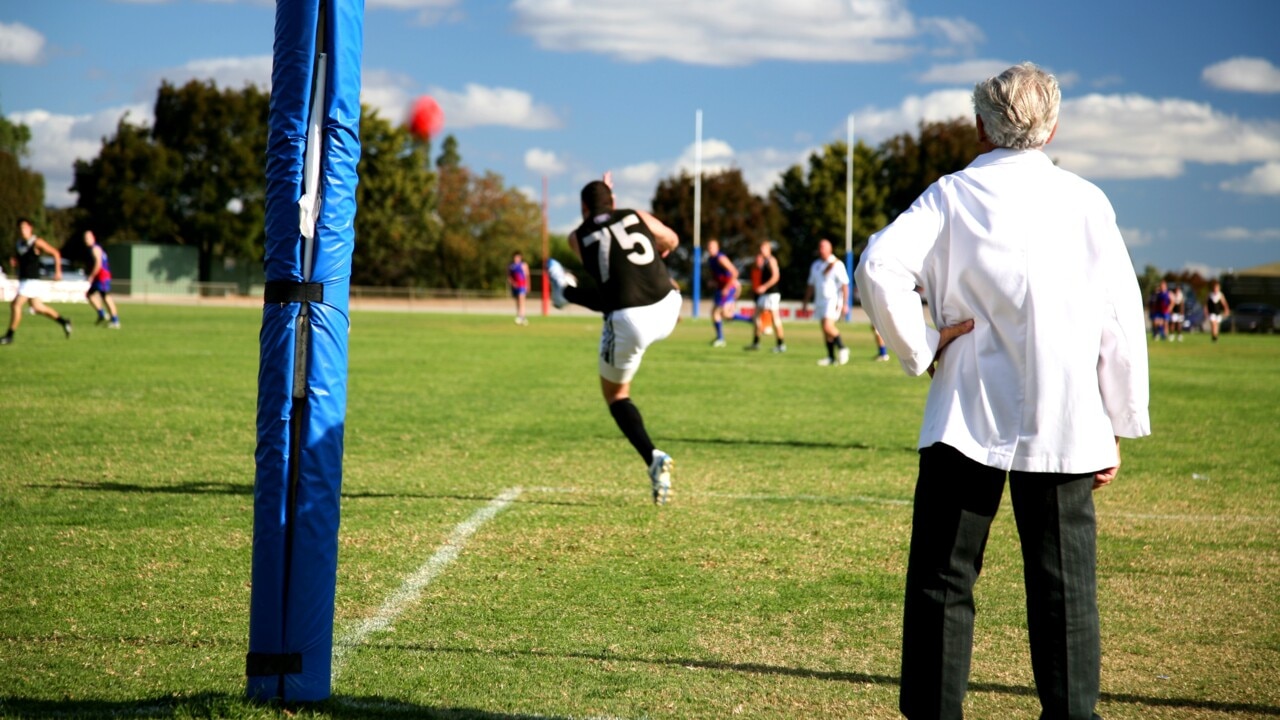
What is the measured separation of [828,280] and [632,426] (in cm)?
1572

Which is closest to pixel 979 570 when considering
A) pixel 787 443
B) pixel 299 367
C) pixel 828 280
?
pixel 299 367

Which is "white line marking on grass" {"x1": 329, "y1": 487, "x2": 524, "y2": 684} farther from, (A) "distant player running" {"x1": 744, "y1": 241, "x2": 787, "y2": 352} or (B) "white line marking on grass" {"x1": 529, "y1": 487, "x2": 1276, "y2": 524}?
(A) "distant player running" {"x1": 744, "y1": 241, "x2": 787, "y2": 352}

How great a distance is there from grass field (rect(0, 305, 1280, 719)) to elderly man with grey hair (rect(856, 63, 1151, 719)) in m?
1.00

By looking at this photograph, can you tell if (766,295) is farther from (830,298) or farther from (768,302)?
(830,298)

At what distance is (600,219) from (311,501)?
4393 millimetres

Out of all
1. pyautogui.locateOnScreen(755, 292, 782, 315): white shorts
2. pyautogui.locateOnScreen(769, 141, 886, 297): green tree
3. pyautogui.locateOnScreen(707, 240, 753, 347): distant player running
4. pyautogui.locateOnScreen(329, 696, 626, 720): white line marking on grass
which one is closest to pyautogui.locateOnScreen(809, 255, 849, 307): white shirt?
pyautogui.locateOnScreen(755, 292, 782, 315): white shorts

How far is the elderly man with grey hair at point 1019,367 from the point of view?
3.01 m

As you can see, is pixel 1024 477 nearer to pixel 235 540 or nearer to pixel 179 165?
pixel 235 540

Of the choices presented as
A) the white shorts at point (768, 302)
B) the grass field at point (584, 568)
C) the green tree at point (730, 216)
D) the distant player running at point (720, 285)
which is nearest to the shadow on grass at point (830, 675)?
the grass field at point (584, 568)

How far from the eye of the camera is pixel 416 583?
545 cm

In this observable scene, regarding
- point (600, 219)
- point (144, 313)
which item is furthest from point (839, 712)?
point (144, 313)

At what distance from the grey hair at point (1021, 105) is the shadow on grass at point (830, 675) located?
211cm

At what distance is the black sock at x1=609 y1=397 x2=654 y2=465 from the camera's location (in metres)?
7.66

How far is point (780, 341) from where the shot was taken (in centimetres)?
Answer: 2505
